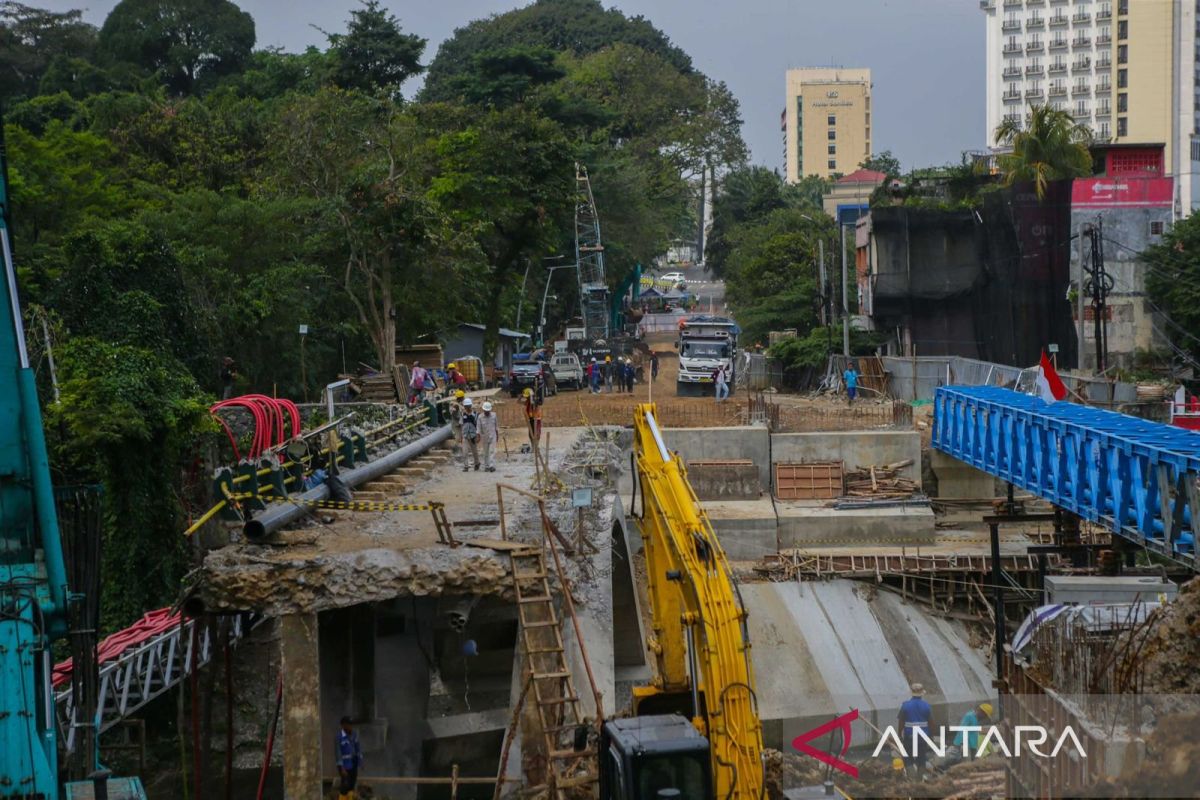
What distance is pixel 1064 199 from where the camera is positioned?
51.4 meters

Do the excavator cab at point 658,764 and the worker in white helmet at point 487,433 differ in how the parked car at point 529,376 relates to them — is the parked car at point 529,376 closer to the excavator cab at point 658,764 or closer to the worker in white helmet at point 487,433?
the worker in white helmet at point 487,433

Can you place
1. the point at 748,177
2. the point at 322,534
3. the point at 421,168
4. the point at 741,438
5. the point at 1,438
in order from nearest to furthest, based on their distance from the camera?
the point at 1,438 < the point at 322,534 < the point at 741,438 < the point at 421,168 < the point at 748,177

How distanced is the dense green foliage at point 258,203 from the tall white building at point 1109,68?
26.0 m

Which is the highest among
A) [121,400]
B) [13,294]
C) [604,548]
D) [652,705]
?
[13,294]

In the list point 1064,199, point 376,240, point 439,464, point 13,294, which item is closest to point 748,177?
point 1064,199

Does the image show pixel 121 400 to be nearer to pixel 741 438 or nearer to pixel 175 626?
pixel 175 626

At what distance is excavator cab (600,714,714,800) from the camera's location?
11.3 metres

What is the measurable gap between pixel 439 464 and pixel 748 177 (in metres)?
86.2

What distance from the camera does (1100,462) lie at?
69.2 ft

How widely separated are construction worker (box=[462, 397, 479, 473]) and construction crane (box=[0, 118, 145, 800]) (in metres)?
14.6

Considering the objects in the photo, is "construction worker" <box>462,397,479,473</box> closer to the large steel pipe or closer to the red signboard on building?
the large steel pipe

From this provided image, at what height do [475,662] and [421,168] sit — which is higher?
[421,168]

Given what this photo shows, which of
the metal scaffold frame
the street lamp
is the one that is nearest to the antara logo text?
the metal scaffold frame

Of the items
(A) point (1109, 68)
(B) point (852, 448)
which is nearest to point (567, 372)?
(B) point (852, 448)
